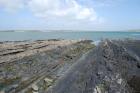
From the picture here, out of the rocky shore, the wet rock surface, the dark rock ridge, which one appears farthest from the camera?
the wet rock surface

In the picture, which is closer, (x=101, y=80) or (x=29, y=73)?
(x=101, y=80)

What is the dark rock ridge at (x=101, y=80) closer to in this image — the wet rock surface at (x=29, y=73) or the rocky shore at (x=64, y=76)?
the rocky shore at (x=64, y=76)

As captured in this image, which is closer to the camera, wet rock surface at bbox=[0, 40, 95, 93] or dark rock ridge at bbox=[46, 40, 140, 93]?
dark rock ridge at bbox=[46, 40, 140, 93]

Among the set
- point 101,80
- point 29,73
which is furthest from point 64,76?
point 101,80

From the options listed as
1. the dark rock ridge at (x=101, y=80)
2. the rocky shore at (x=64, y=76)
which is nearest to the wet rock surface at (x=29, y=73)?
the rocky shore at (x=64, y=76)

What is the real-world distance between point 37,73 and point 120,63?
12501 mm

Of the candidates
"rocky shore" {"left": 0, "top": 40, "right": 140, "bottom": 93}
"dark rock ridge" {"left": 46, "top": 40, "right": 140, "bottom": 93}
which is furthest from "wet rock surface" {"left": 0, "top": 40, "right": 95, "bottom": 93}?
"dark rock ridge" {"left": 46, "top": 40, "right": 140, "bottom": 93}

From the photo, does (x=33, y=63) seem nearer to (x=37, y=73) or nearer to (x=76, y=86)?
(x=37, y=73)

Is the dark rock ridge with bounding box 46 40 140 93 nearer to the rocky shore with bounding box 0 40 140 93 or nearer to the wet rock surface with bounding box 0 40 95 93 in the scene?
the rocky shore with bounding box 0 40 140 93

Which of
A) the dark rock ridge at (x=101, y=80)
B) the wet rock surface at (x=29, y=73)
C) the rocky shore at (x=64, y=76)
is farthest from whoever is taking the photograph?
the wet rock surface at (x=29, y=73)

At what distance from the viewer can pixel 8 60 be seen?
31734mm

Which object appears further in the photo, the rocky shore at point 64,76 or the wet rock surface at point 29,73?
the wet rock surface at point 29,73

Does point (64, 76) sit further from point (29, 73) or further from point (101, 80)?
point (101, 80)

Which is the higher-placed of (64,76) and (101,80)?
(101,80)
